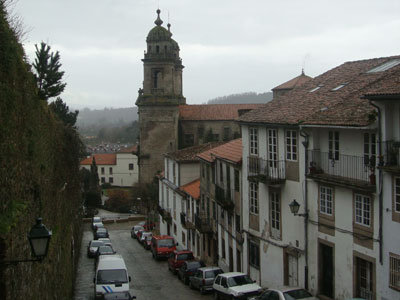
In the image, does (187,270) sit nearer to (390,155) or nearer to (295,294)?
(295,294)

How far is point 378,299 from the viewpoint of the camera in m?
15.6

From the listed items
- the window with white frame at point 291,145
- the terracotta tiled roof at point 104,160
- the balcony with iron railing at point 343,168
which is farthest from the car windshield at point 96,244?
the terracotta tiled roof at point 104,160

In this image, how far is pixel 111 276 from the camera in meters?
21.4

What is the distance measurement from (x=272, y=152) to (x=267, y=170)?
786 mm

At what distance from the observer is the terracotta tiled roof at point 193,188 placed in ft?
113

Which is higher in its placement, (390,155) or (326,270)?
(390,155)

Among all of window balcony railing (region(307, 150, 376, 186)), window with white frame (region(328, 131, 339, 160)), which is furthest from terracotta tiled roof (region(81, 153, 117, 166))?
window with white frame (region(328, 131, 339, 160))

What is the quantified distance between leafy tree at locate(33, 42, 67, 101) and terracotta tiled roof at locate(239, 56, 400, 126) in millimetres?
8849

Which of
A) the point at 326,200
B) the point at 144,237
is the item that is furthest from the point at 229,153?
the point at 144,237

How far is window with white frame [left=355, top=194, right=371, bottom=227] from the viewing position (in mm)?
16094

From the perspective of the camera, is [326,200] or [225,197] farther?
[225,197]

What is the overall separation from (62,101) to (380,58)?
87.2ft

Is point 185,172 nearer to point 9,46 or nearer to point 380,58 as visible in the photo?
point 380,58

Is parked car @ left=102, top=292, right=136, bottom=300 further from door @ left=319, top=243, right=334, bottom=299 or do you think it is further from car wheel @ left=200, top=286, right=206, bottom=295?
door @ left=319, top=243, right=334, bottom=299
